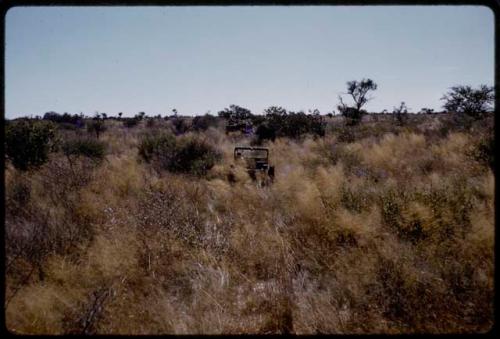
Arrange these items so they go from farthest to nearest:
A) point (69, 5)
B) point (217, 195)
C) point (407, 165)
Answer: point (407, 165) < point (217, 195) < point (69, 5)

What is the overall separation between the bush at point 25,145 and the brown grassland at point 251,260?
1.94 meters

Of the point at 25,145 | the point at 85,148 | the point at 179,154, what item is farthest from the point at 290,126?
the point at 25,145

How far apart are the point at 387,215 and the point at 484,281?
1.60 m

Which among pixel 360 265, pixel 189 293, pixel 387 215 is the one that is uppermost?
pixel 387 215

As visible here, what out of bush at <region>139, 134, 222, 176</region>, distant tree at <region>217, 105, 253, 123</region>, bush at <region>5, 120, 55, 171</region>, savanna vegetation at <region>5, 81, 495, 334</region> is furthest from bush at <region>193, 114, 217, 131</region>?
savanna vegetation at <region>5, 81, 495, 334</region>

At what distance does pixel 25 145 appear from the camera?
25.8 feet

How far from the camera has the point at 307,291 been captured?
336cm

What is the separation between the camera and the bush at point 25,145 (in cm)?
783

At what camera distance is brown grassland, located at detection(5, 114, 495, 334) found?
9.51 ft

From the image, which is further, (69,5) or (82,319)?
(82,319)

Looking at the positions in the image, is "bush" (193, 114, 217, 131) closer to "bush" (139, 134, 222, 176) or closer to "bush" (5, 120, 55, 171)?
"bush" (139, 134, 222, 176)

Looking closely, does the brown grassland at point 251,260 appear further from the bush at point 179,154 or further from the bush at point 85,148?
the bush at point 85,148

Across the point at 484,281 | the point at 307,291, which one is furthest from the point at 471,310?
the point at 307,291

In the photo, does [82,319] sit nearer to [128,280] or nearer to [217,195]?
[128,280]
